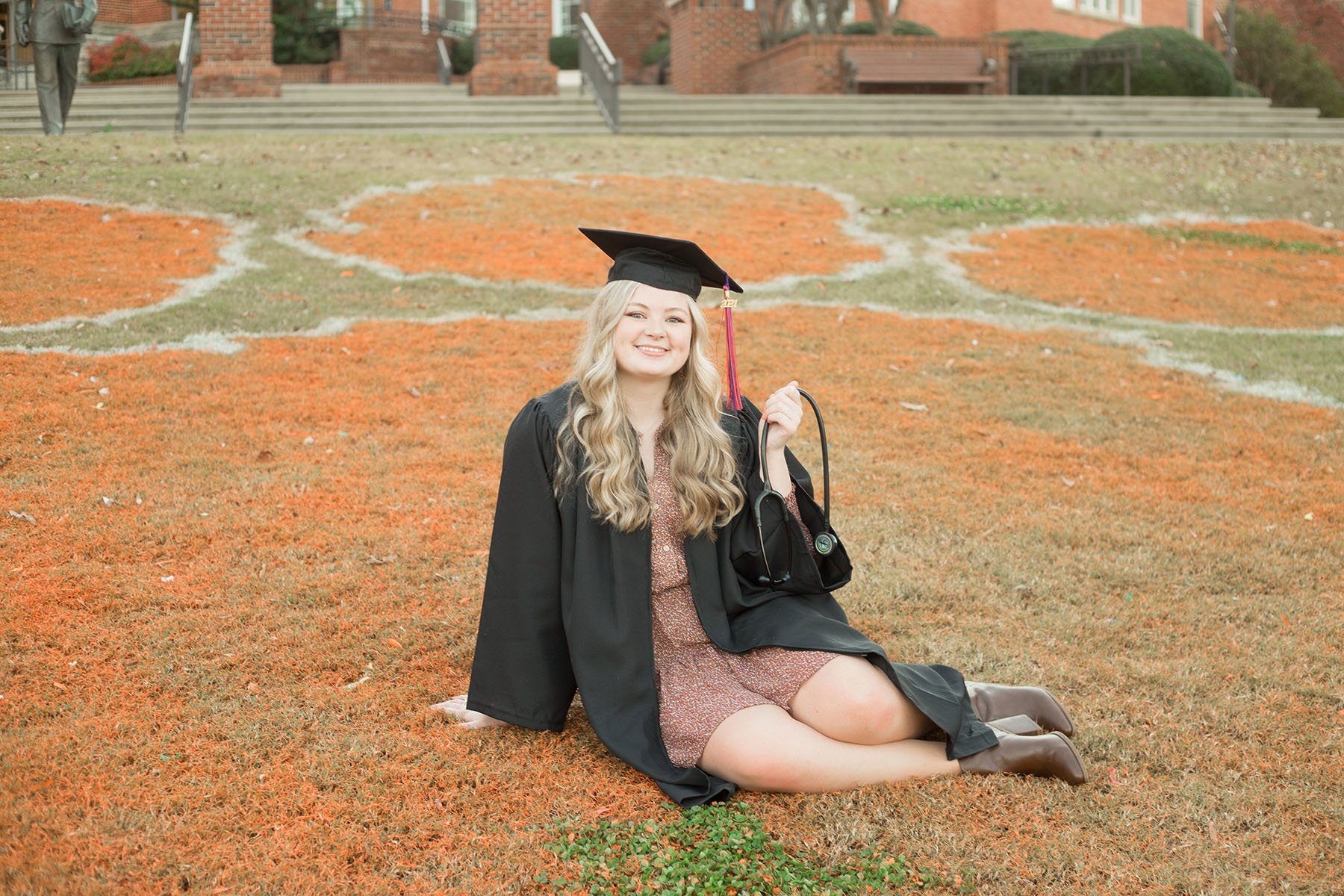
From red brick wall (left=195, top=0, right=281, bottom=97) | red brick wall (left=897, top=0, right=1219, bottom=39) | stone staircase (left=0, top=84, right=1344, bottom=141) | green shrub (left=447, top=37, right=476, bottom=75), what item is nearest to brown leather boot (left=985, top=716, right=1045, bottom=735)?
stone staircase (left=0, top=84, right=1344, bottom=141)

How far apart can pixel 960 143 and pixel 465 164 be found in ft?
23.2

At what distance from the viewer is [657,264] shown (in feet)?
10.8

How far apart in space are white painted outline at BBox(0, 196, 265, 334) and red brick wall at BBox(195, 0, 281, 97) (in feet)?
21.2

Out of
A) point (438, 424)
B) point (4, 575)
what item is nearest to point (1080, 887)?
point (4, 575)

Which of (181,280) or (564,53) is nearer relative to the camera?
(181,280)

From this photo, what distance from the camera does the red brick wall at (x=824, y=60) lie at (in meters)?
19.7

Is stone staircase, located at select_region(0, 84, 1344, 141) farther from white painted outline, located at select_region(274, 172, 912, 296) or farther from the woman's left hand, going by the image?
the woman's left hand

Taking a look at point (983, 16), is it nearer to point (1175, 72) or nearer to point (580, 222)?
point (1175, 72)

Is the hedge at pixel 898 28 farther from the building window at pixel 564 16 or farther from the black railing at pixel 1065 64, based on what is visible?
the building window at pixel 564 16

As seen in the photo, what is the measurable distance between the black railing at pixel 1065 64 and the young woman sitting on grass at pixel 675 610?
19.7m

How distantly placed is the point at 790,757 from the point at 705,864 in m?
0.41

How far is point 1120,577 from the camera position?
483 centimetres

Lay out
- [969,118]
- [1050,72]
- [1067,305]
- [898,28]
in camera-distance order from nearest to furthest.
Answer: [1067,305] < [969,118] < [1050,72] < [898,28]

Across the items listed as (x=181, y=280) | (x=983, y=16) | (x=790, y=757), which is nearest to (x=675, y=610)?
(x=790, y=757)
